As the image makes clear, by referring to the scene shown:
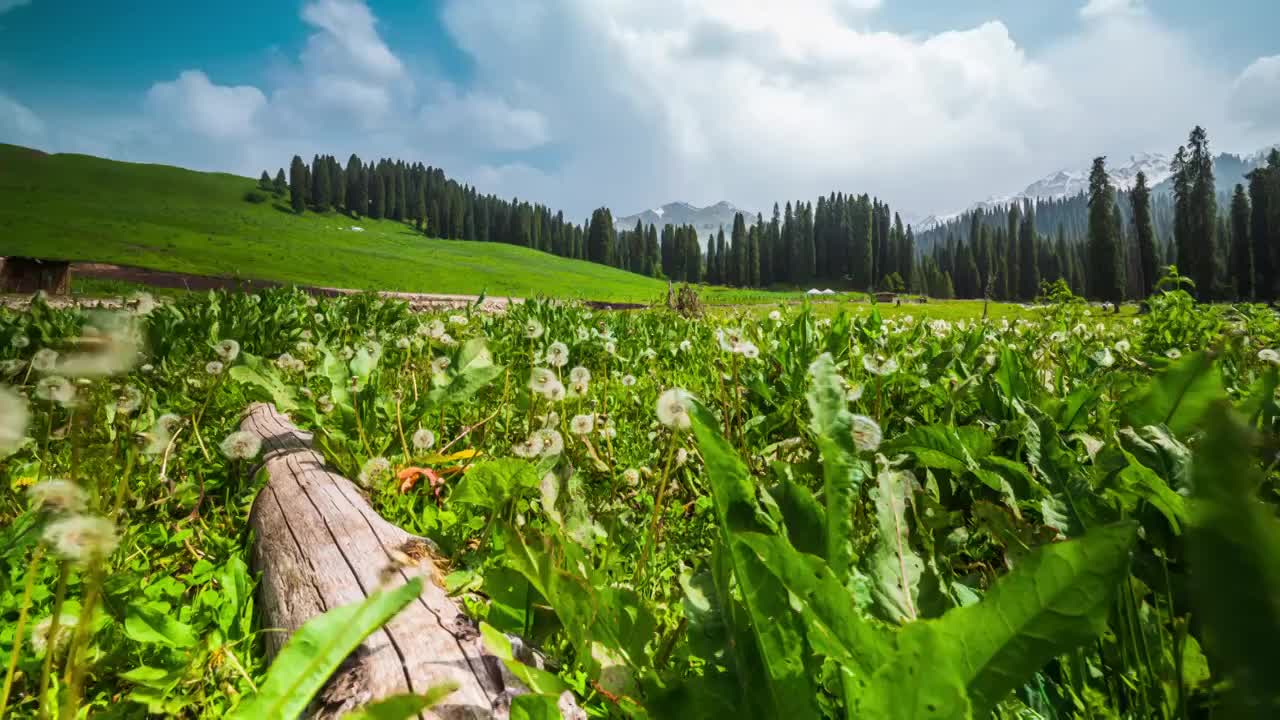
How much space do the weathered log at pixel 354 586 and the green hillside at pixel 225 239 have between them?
731 inches

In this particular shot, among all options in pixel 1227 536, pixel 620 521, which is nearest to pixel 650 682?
pixel 620 521

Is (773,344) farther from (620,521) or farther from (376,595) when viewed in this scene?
(376,595)

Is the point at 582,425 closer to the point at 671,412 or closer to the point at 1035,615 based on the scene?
the point at 671,412

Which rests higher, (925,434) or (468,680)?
(925,434)

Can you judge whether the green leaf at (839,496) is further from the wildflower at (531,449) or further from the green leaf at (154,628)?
the green leaf at (154,628)

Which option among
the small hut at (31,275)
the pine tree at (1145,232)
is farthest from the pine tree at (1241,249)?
the small hut at (31,275)

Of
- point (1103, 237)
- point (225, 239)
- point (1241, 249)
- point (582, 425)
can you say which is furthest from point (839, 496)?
point (1241, 249)

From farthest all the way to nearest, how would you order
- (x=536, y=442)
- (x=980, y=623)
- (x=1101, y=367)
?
(x=1101, y=367) < (x=536, y=442) < (x=980, y=623)

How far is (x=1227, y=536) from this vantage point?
0.22 m

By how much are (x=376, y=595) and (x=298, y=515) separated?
1.23 m

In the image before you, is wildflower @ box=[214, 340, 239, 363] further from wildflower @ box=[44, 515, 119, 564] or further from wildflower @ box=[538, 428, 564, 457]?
wildflower @ box=[44, 515, 119, 564]

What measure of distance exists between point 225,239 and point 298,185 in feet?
141

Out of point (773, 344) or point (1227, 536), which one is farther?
point (773, 344)

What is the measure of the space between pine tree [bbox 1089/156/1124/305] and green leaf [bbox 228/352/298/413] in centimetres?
5790
